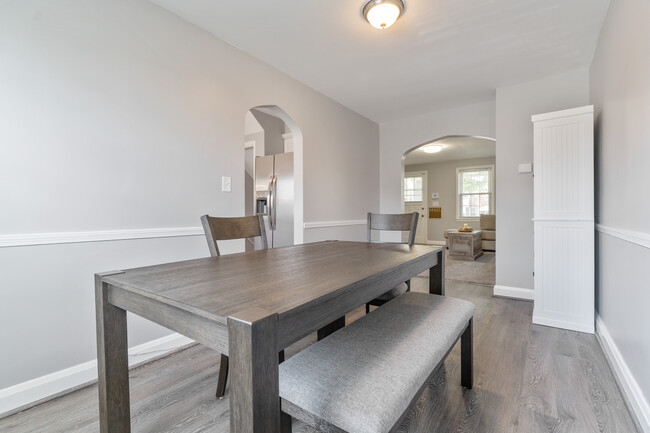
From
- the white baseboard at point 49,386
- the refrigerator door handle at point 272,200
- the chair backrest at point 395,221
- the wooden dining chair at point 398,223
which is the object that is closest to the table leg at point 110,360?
the white baseboard at point 49,386

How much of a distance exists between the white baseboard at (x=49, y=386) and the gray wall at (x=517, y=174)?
3.56 m

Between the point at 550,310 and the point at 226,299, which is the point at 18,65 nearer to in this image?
the point at 226,299

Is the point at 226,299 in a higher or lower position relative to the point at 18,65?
lower

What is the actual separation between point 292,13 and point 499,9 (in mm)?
1452

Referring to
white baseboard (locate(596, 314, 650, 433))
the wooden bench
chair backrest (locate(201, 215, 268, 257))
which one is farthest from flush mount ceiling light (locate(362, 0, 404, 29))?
white baseboard (locate(596, 314, 650, 433))

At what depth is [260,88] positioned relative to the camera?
2775mm

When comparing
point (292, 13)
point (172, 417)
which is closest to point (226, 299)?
point (172, 417)

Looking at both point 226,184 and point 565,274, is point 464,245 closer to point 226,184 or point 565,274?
point 565,274

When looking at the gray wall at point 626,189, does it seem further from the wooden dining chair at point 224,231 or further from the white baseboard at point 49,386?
the white baseboard at point 49,386

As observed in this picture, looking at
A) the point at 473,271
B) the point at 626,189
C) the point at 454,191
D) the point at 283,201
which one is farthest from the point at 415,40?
the point at 454,191

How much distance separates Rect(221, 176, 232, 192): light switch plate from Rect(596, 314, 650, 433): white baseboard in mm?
2717

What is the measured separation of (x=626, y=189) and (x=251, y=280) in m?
2.03

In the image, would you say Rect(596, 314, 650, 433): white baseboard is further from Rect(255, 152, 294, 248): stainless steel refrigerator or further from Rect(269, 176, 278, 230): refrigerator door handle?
Rect(269, 176, 278, 230): refrigerator door handle

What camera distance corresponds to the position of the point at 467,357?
5.07 feet
